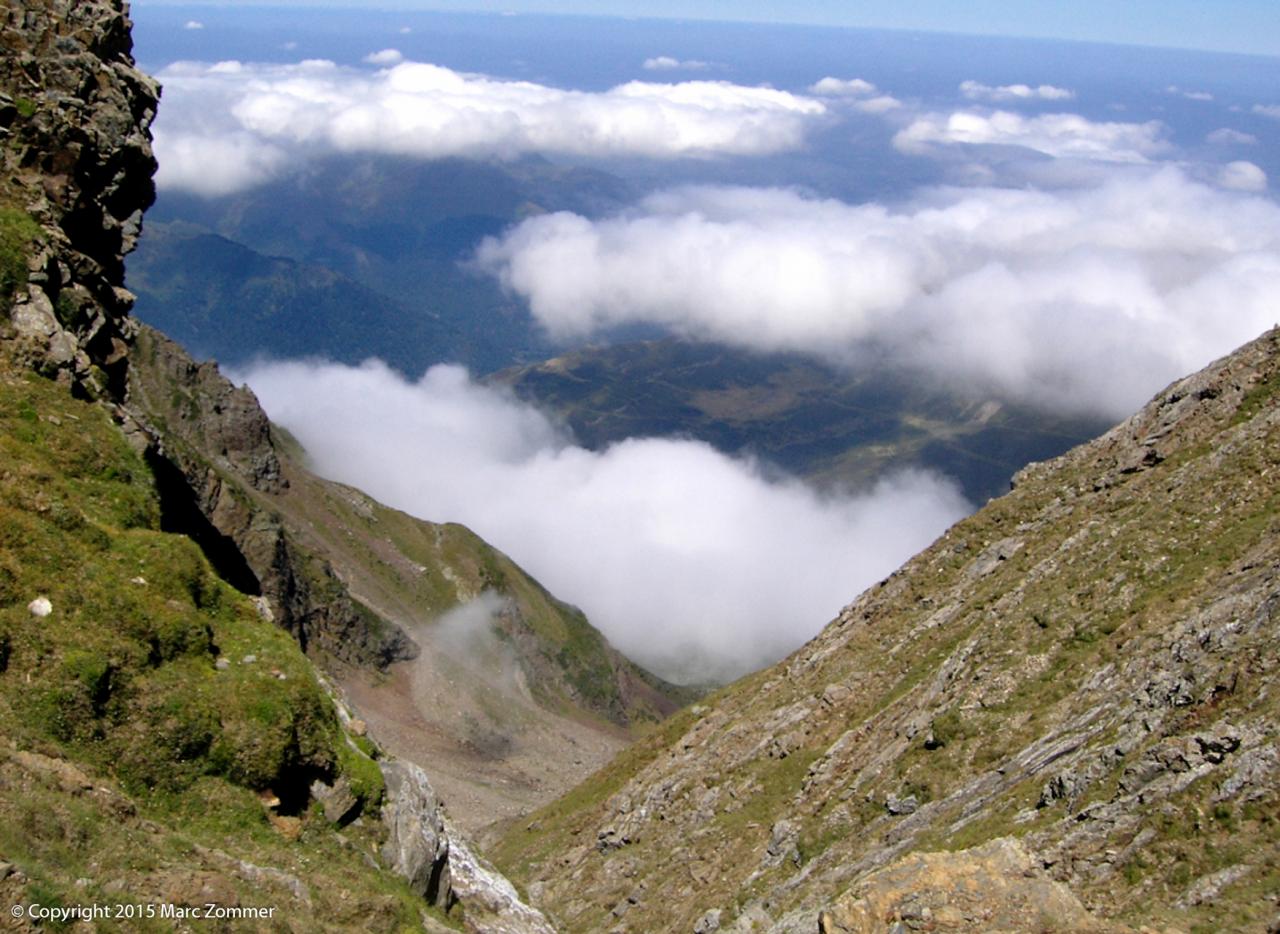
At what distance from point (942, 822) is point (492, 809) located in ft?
322

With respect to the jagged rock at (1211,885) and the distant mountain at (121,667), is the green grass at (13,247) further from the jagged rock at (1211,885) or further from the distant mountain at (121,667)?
the jagged rock at (1211,885)

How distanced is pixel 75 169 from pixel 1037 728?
51.1 m

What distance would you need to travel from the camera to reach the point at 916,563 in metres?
63.6

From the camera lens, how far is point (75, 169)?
140ft

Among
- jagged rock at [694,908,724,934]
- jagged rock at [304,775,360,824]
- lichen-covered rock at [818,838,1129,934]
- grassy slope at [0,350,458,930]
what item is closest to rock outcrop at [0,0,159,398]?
grassy slope at [0,350,458,930]

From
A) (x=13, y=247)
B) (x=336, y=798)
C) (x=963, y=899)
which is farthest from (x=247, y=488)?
(x=963, y=899)

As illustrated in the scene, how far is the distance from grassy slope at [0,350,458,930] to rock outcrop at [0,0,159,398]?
667cm

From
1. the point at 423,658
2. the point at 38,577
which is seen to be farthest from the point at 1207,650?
the point at 423,658

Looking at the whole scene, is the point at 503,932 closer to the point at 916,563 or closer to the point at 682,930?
the point at 682,930

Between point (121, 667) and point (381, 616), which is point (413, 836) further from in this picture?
point (381, 616)

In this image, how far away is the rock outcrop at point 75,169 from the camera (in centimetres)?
3666

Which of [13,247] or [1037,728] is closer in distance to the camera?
[1037,728]

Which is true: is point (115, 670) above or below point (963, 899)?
below

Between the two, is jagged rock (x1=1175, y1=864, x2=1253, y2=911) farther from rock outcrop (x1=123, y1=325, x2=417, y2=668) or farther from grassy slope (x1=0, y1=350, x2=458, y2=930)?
rock outcrop (x1=123, y1=325, x2=417, y2=668)
